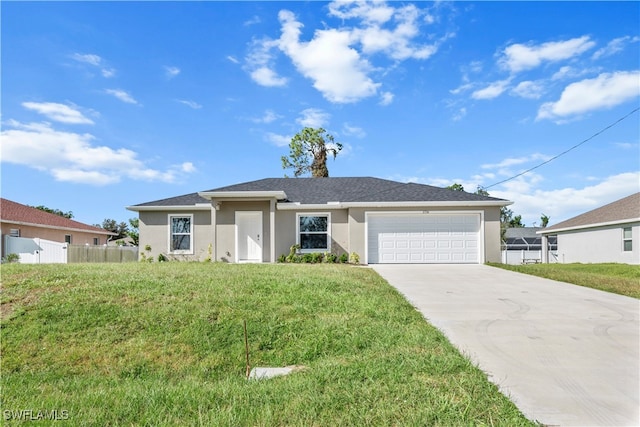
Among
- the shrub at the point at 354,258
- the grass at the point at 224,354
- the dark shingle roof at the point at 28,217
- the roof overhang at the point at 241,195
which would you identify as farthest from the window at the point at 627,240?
the dark shingle roof at the point at 28,217

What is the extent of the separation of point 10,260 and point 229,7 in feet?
53.5

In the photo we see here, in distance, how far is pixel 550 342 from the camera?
4.65 metres

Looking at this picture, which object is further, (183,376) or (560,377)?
(183,376)

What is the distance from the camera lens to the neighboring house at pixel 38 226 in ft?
Answer: 65.1

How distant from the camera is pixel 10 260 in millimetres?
16891

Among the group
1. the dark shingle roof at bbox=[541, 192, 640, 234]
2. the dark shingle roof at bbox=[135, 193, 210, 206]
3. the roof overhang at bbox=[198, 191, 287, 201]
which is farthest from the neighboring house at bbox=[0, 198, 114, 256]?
the dark shingle roof at bbox=[541, 192, 640, 234]

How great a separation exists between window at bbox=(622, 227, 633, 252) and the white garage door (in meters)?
8.99

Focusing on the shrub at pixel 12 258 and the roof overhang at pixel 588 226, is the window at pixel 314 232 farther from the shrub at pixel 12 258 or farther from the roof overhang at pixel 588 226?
the roof overhang at pixel 588 226

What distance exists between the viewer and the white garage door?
15.2 metres

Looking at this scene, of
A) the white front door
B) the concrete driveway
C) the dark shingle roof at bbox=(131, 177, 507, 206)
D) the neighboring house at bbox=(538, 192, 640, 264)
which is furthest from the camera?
the neighboring house at bbox=(538, 192, 640, 264)

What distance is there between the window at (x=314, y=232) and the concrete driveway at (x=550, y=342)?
7403 mm

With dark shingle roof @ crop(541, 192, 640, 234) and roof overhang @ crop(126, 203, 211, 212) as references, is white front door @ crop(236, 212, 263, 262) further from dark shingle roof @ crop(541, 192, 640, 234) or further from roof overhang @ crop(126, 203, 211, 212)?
dark shingle roof @ crop(541, 192, 640, 234)

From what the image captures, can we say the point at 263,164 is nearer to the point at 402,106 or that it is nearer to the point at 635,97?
the point at 402,106

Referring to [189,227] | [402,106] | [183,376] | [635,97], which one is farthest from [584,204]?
[183,376]
